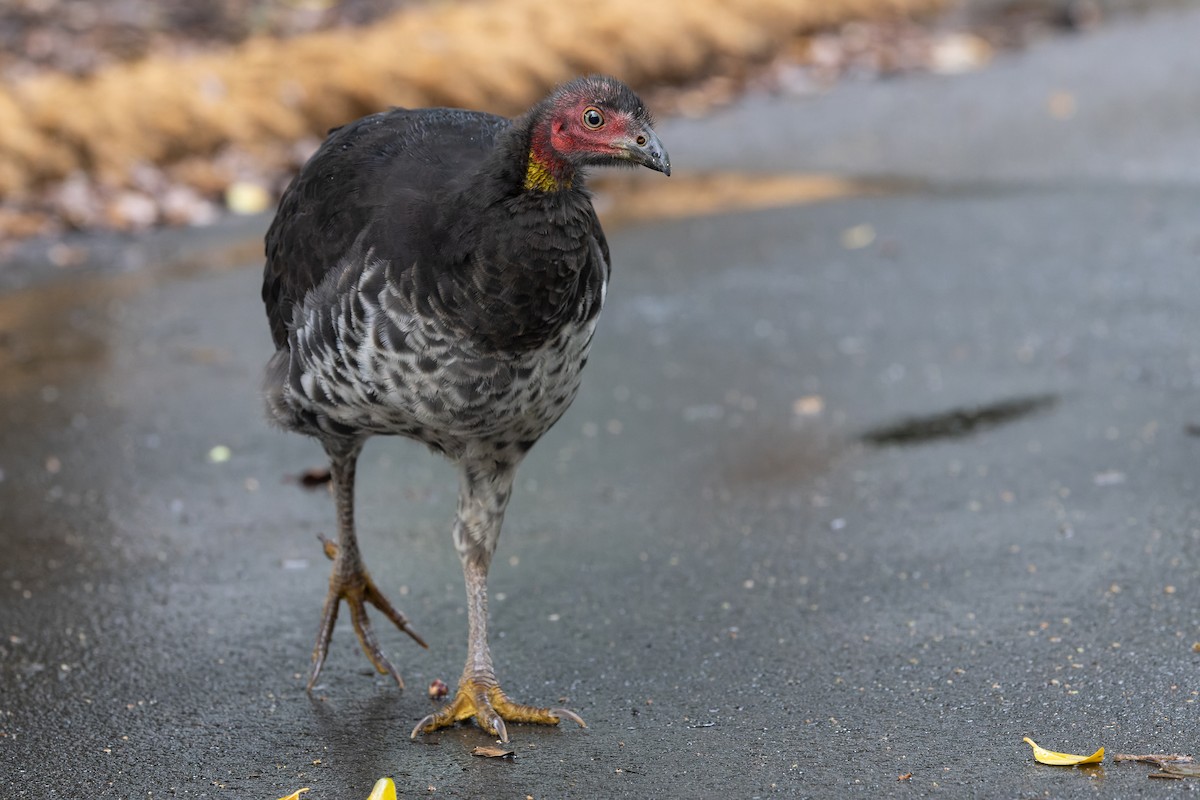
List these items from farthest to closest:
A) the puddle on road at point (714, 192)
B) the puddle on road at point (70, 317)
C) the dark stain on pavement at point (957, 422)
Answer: the puddle on road at point (714, 192) < the puddle on road at point (70, 317) < the dark stain on pavement at point (957, 422)

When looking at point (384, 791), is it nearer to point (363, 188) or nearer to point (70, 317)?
point (363, 188)

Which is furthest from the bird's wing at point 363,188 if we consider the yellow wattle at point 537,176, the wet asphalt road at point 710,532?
the wet asphalt road at point 710,532

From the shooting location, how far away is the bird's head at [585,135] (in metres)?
3.43

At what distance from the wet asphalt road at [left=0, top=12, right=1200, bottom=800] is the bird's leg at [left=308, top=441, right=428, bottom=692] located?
0.10 meters

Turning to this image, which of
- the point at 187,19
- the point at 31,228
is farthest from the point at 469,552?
the point at 187,19

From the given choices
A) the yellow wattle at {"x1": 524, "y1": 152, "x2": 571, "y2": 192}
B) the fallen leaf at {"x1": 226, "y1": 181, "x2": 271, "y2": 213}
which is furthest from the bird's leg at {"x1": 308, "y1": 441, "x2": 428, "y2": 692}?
the fallen leaf at {"x1": 226, "y1": 181, "x2": 271, "y2": 213}

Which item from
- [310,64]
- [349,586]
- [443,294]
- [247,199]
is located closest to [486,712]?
[349,586]

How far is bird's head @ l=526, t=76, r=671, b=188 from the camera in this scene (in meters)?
3.43

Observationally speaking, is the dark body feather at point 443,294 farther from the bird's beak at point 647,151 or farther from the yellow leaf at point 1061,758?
the yellow leaf at point 1061,758

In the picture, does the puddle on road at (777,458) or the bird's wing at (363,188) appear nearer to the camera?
the bird's wing at (363,188)

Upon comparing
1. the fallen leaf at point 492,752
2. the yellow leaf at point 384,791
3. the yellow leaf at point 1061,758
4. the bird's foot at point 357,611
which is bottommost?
the bird's foot at point 357,611

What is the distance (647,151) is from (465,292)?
1.81ft

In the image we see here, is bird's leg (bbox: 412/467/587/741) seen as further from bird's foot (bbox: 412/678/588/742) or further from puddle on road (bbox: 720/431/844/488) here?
puddle on road (bbox: 720/431/844/488)

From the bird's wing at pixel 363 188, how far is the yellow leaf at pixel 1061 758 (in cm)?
186
